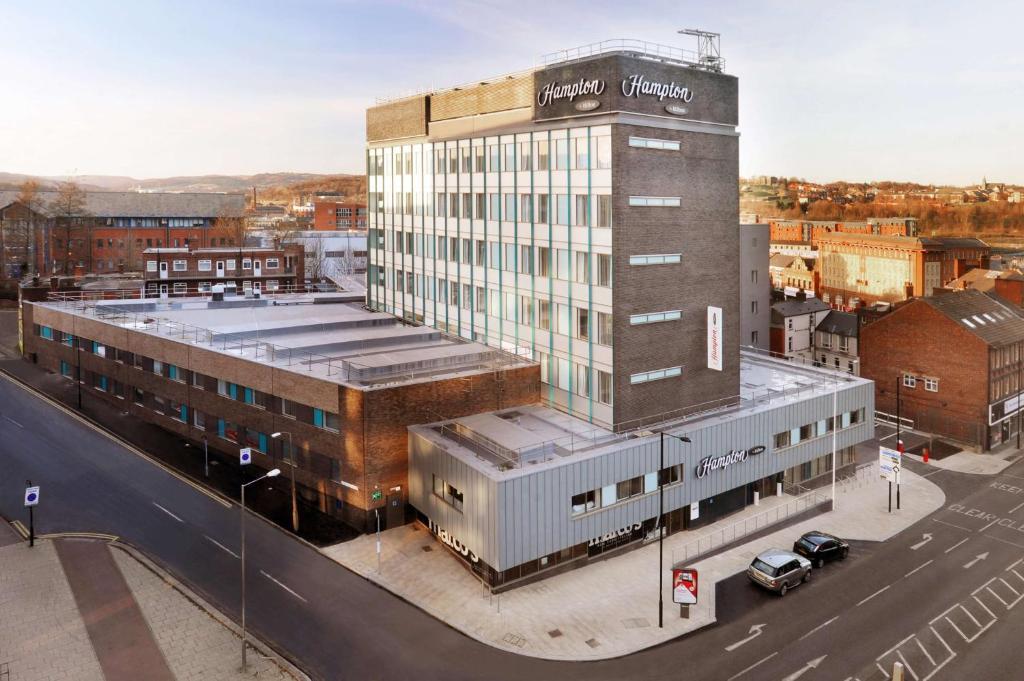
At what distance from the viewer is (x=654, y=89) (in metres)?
40.2

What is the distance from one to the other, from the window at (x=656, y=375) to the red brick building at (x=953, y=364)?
3130 centimetres

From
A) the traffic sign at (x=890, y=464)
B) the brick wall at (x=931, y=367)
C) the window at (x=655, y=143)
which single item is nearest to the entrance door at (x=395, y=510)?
the window at (x=655, y=143)

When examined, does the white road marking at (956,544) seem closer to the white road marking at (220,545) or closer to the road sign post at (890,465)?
the road sign post at (890,465)

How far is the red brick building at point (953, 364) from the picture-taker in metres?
58.4

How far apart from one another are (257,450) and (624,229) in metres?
27.3

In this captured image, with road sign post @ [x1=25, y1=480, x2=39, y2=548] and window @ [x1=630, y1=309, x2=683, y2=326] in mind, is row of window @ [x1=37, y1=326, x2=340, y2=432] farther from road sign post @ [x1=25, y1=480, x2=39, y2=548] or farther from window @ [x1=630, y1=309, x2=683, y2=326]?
window @ [x1=630, y1=309, x2=683, y2=326]

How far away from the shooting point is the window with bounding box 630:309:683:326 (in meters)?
40.8

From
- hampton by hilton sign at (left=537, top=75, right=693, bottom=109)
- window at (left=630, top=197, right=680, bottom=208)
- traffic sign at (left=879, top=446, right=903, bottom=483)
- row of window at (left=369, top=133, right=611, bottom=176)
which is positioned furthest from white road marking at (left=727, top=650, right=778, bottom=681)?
hampton by hilton sign at (left=537, top=75, right=693, bottom=109)

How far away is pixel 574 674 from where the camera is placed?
91.5ft

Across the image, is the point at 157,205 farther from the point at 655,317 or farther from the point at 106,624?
the point at 655,317

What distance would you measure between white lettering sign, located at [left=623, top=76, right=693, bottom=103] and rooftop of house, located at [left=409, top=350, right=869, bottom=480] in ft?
60.6

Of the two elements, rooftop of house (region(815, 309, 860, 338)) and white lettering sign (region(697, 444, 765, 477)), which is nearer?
white lettering sign (region(697, 444, 765, 477))

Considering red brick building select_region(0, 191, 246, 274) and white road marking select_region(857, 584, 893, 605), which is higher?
red brick building select_region(0, 191, 246, 274)

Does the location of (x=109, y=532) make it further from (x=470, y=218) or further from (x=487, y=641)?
(x=470, y=218)
